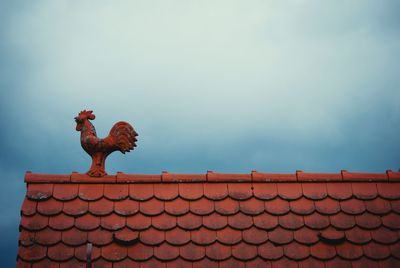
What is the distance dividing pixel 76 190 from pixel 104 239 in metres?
0.72

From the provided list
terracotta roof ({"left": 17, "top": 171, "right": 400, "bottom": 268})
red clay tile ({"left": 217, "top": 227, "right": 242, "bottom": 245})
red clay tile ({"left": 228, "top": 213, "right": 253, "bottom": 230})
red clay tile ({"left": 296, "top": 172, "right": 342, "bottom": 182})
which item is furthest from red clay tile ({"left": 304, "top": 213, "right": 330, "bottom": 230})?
red clay tile ({"left": 217, "top": 227, "right": 242, "bottom": 245})

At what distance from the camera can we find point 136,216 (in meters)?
5.02

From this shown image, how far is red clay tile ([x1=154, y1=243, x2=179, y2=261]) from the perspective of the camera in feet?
15.7

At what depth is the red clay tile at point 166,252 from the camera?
15.7 feet

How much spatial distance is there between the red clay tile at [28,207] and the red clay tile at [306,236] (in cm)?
297

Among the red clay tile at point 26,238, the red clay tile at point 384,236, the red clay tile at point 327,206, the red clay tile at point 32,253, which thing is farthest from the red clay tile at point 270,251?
the red clay tile at point 26,238

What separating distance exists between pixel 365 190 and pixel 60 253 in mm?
3601

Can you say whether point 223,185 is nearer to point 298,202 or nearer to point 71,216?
point 298,202

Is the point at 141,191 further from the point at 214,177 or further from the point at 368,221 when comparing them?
the point at 368,221

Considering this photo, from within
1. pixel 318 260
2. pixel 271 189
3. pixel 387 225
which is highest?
pixel 271 189

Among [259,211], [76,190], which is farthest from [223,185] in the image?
[76,190]

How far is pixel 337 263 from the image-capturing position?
15.9 feet

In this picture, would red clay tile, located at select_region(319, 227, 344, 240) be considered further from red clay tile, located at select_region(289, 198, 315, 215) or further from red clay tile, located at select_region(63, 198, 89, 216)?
red clay tile, located at select_region(63, 198, 89, 216)

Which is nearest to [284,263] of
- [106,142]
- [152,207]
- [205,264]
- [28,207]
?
[205,264]
